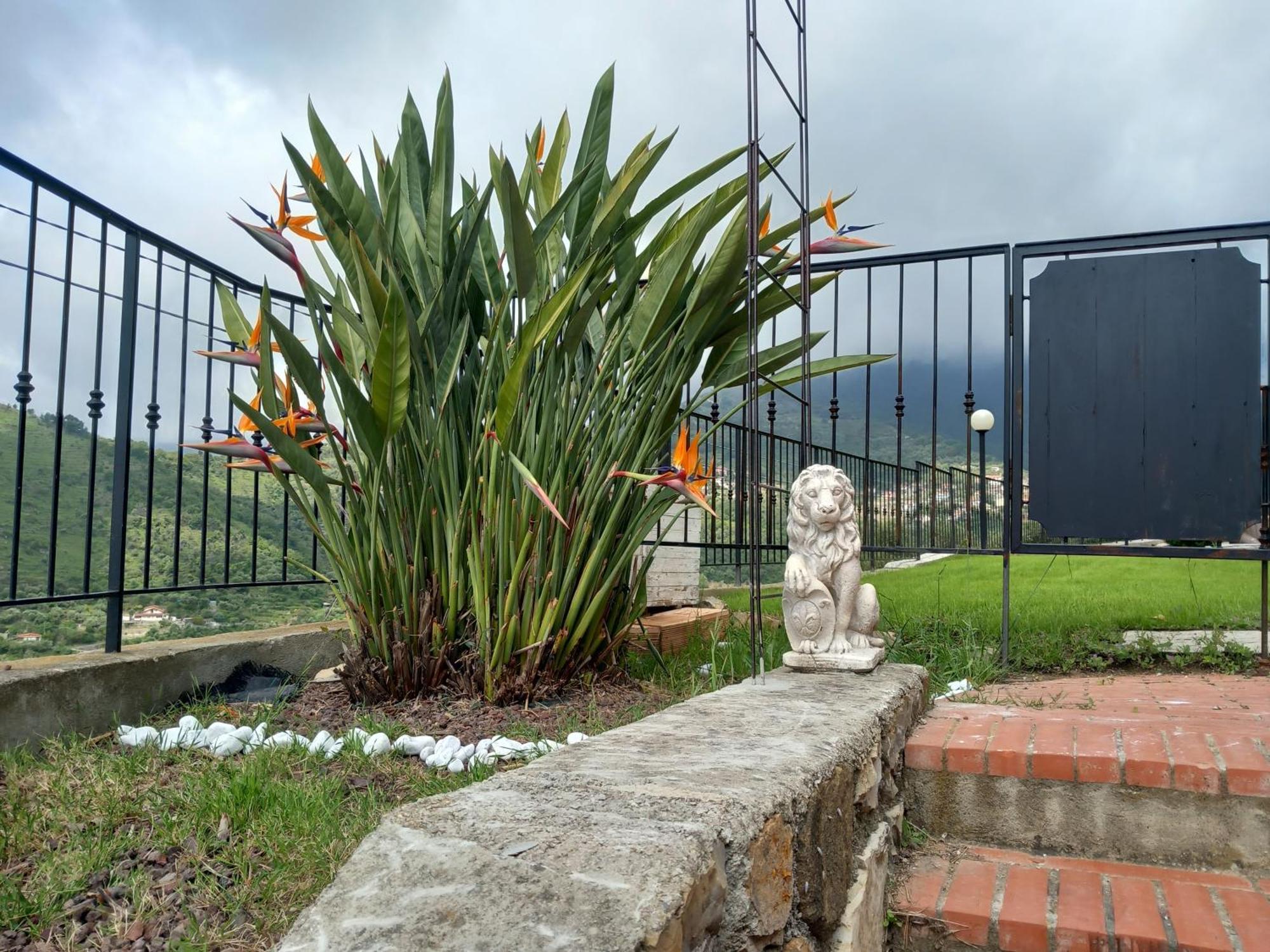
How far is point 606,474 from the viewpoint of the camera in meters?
2.97

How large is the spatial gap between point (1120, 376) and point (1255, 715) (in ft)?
5.25

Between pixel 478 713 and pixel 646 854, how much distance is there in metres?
1.72

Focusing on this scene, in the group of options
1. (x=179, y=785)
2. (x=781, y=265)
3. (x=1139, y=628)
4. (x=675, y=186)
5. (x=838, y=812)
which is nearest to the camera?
(x=838, y=812)

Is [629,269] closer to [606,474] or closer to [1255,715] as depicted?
[606,474]

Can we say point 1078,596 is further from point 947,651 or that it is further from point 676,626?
point 676,626

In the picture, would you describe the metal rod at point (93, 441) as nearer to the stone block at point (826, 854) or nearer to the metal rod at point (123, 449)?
the metal rod at point (123, 449)

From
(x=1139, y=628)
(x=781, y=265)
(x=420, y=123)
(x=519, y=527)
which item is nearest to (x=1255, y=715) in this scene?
(x=1139, y=628)

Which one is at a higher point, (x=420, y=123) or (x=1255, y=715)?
(x=420, y=123)

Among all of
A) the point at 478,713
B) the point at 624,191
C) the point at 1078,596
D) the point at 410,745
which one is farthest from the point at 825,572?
the point at 1078,596

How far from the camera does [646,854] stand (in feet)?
3.44

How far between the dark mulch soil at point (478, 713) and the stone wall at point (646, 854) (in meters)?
0.66

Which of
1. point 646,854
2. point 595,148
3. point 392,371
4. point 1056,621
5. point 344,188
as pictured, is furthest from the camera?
point 1056,621

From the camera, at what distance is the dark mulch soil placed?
2.54 meters

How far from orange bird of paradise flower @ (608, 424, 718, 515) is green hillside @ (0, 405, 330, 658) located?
66.8 inches
